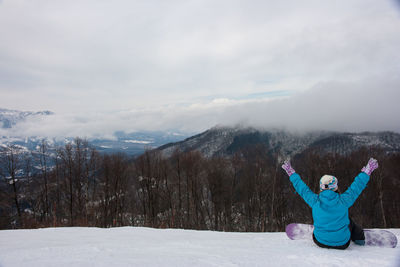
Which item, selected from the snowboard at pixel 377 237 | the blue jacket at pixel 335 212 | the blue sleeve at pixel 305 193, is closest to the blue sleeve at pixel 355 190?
the blue jacket at pixel 335 212

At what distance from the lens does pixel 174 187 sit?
30.6 metres

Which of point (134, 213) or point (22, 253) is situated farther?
point (134, 213)

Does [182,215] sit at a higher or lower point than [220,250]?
lower

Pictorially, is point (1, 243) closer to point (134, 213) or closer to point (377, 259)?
point (377, 259)

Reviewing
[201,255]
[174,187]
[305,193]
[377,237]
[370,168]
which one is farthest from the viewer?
[174,187]

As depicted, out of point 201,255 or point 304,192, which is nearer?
point 201,255

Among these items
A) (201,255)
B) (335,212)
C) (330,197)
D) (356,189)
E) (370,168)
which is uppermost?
(370,168)

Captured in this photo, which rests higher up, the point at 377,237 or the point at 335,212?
the point at 335,212

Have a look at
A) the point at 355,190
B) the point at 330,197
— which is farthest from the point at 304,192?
the point at 355,190

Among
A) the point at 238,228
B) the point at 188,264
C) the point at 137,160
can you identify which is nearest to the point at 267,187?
the point at 238,228

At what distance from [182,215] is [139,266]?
29076 millimetres

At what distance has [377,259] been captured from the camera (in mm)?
3488

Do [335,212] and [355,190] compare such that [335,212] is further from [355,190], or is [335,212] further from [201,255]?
[201,255]

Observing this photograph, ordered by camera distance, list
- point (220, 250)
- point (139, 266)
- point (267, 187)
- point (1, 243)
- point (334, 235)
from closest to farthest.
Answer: point (139, 266) < point (334, 235) < point (220, 250) < point (1, 243) < point (267, 187)
